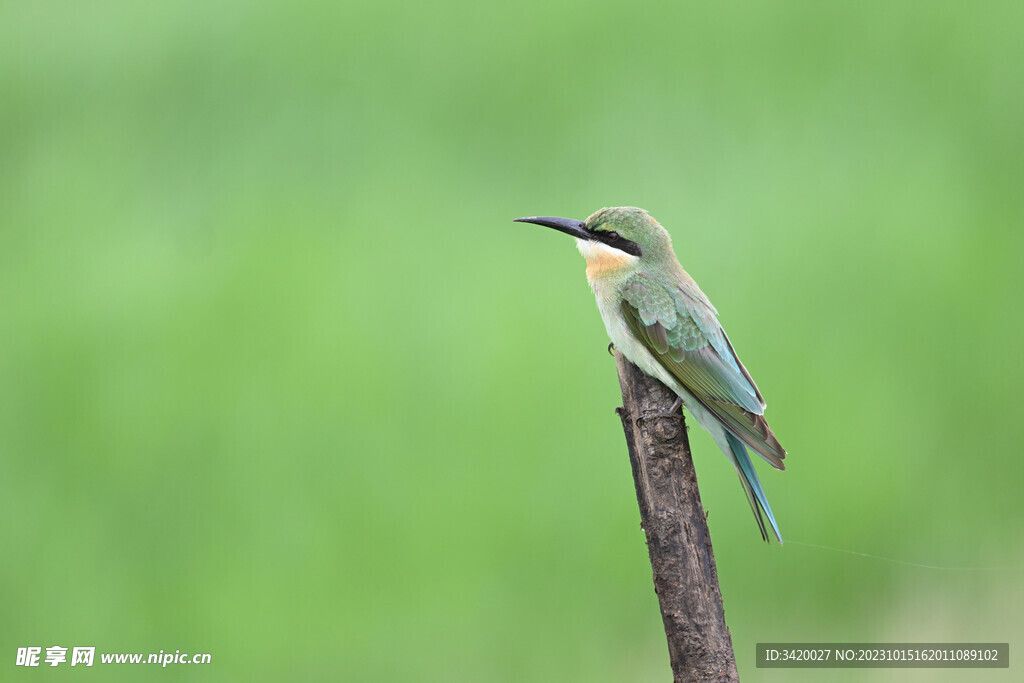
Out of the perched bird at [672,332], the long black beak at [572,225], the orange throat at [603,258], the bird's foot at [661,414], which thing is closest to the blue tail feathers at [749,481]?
the perched bird at [672,332]

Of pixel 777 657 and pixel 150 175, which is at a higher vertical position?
pixel 150 175

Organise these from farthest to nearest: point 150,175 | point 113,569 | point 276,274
A: point 150,175 < point 276,274 < point 113,569

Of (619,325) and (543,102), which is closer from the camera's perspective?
(619,325)

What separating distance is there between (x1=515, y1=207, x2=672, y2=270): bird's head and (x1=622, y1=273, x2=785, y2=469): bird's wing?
4.6 inches

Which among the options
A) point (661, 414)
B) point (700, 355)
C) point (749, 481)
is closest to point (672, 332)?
point (700, 355)

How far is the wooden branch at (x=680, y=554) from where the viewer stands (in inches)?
107

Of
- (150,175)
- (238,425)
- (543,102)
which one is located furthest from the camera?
(543,102)

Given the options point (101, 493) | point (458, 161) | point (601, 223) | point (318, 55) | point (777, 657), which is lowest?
point (777, 657)

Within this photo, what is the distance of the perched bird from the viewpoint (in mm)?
3211

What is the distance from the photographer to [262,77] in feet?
25.8

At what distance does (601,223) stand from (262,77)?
5.13 m

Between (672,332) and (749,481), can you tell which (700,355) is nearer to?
(672,332)

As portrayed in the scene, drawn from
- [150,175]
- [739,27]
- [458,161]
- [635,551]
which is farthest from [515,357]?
[739,27]

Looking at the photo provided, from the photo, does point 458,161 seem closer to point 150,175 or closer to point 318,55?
point 318,55
